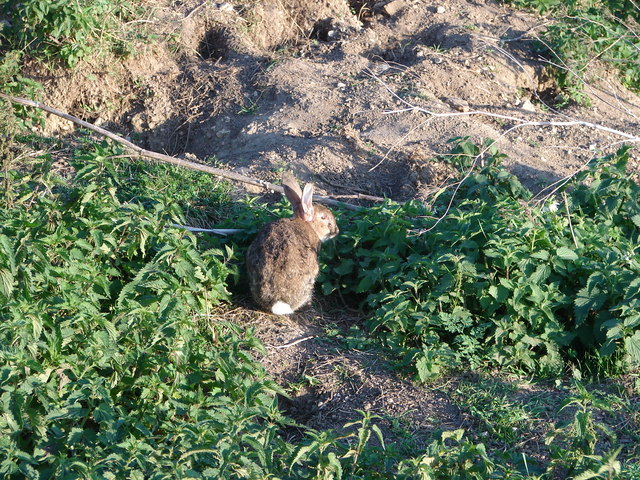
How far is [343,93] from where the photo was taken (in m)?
7.66

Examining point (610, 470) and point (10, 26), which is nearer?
point (610, 470)

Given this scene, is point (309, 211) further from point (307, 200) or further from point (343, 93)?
point (343, 93)

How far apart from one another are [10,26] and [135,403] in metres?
5.36


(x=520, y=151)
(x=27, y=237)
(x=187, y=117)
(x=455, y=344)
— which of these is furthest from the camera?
(x=187, y=117)

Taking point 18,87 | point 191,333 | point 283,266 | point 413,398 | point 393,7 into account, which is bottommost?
point 413,398

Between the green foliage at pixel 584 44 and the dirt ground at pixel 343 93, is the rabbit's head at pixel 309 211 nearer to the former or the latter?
the dirt ground at pixel 343 93

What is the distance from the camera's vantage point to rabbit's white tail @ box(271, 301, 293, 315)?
18.5 feet

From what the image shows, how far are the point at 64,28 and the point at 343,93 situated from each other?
107 inches

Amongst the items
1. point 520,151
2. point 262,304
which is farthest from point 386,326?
point 520,151

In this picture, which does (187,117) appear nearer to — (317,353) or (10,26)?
(10,26)

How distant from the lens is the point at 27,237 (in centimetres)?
481

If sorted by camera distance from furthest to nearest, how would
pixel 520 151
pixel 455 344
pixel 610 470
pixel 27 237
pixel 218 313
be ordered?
pixel 520 151
pixel 218 313
pixel 455 344
pixel 27 237
pixel 610 470

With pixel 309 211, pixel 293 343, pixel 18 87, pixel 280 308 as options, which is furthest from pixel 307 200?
pixel 18 87

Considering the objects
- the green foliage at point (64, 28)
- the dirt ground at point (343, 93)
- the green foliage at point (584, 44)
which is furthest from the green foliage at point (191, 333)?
the green foliage at point (584, 44)
